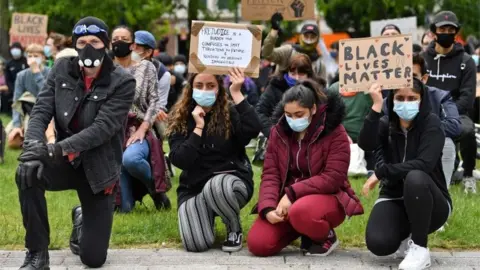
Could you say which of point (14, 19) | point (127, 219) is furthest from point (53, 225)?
point (14, 19)

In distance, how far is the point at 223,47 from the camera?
7.24 metres

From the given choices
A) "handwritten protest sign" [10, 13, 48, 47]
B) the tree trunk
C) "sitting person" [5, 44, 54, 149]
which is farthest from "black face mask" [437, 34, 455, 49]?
the tree trunk

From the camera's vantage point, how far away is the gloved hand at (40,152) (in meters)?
5.95

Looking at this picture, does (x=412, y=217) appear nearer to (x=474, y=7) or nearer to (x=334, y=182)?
(x=334, y=182)

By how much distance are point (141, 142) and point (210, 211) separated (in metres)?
1.40

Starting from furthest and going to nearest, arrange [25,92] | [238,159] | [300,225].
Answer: [25,92]
[238,159]
[300,225]

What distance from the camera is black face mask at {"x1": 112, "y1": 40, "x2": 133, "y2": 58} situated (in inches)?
329

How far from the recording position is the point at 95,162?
6.36m

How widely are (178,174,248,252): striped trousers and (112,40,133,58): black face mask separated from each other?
5.95 ft

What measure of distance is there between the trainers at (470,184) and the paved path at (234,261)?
2.86 meters

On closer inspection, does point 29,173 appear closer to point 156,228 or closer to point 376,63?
point 156,228

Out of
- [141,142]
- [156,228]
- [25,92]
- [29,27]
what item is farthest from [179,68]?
[156,228]

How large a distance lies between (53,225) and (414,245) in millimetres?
3058

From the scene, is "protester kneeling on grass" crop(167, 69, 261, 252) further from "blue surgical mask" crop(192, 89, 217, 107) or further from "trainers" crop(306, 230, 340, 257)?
"trainers" crop(306, 230, 340, 257)
